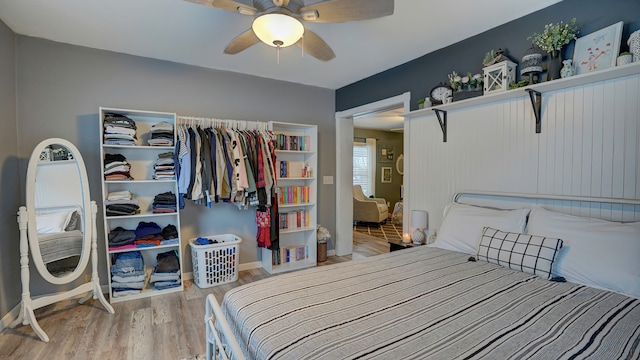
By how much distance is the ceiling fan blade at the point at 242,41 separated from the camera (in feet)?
6.56

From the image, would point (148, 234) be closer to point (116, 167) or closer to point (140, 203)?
point (140, 203)

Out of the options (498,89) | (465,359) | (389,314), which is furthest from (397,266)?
(498,89)

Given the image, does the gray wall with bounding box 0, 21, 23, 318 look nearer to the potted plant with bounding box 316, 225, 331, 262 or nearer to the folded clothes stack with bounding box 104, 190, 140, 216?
the folded clothes stack with bounding box 104, 190, 140, 216

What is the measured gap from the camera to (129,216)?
9.30ft

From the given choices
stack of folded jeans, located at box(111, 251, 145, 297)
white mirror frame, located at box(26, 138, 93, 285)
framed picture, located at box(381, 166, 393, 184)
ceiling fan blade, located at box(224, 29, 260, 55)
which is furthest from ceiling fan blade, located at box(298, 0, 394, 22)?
framed picture, located at box(381, 166, 393, 184)

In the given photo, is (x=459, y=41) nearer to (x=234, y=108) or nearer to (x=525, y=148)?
(x=525, y=148)

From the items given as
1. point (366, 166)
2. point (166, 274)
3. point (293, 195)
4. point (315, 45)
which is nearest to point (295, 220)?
point (293, 195)

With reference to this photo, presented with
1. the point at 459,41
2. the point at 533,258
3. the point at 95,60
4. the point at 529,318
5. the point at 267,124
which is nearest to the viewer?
the point at 529,318

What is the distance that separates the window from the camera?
7.66 m

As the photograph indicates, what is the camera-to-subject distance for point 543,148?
214cm

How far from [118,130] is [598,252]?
376 cm

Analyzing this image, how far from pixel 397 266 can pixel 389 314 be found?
25.3 inches

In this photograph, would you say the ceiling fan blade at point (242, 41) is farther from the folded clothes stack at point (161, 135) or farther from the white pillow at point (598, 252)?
the white pillow at point (598, 252)

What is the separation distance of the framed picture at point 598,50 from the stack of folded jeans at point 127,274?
4.00 m
